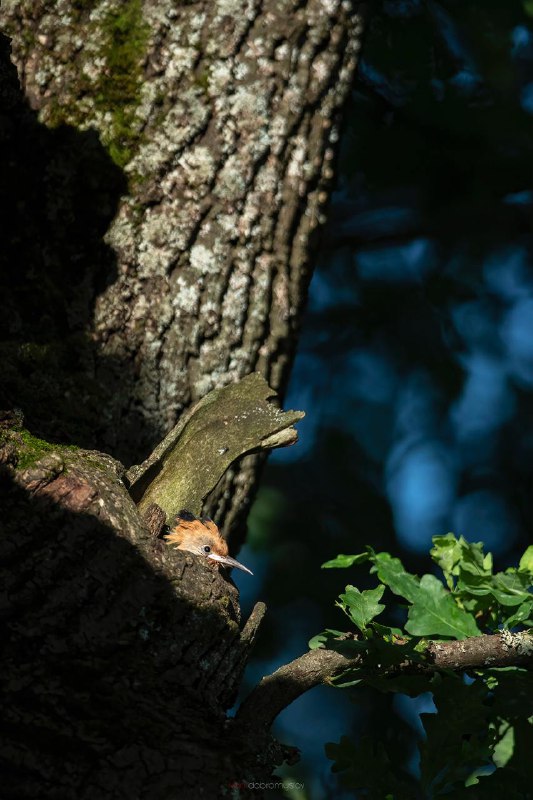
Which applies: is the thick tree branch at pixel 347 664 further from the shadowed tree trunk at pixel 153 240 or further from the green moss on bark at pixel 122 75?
the green moss on bark at pixel 122 75

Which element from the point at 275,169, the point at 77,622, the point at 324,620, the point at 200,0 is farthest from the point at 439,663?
the point at 324,620

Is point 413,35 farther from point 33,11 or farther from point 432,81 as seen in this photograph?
point 33,11

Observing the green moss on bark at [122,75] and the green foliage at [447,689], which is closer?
the green foliage at [447,689]

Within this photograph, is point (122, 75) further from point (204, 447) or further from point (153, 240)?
point (204, 447)

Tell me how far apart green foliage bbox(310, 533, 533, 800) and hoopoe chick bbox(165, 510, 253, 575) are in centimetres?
48

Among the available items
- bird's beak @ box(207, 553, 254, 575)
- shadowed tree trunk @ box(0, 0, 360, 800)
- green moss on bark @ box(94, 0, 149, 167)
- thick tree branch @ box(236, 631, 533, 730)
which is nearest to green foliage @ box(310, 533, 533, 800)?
thick tree branch @ box(236, 631, 533, 730)

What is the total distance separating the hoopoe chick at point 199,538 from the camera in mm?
2121

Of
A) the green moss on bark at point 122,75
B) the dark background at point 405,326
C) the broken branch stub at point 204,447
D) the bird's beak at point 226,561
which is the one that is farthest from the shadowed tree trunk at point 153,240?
the dark background at point 405,326

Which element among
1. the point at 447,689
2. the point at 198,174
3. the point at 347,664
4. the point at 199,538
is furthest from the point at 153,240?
the point at 447,689

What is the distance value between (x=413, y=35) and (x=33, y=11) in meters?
2.68

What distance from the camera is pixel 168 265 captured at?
2.42 metres

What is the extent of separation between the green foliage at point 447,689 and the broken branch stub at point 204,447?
0.38 m

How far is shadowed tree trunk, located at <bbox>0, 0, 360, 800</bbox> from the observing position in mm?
1578

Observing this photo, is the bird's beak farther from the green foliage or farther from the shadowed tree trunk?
the green foliage
